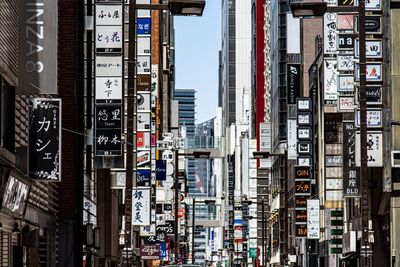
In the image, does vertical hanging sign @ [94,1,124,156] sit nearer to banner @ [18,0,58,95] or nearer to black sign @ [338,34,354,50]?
banner @ [18,0,58,95]

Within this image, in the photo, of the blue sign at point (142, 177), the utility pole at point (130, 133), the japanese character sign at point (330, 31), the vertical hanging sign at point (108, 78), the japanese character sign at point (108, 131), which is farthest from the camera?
the japanese character sign at point (330, 31)

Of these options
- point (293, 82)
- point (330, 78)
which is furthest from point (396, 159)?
point (293, 82)

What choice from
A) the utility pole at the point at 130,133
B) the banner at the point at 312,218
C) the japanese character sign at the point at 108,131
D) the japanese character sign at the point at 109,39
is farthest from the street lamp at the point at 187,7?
the banner at the point at 312,218

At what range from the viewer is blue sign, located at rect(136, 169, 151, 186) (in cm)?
5153

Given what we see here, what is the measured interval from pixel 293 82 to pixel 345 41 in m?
52.1

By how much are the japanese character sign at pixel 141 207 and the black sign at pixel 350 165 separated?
8672 millimetres

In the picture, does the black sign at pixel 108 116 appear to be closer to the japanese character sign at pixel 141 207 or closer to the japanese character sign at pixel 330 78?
the japanese character sign at pixel 141 207

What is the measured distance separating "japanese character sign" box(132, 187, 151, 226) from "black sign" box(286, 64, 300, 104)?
197 feet

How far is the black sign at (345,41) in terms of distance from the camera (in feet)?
165

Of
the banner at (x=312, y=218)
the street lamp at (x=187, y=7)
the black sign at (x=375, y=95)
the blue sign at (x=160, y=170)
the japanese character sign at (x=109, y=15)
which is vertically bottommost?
the banner at (x=312, y=218)

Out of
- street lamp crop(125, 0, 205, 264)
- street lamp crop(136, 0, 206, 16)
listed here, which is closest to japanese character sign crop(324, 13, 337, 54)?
street lamp crop(125, 0, 205, 264)

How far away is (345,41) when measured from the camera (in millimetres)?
50531

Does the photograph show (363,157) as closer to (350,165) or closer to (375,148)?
(375,148)

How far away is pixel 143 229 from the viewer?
6288 centimetres
